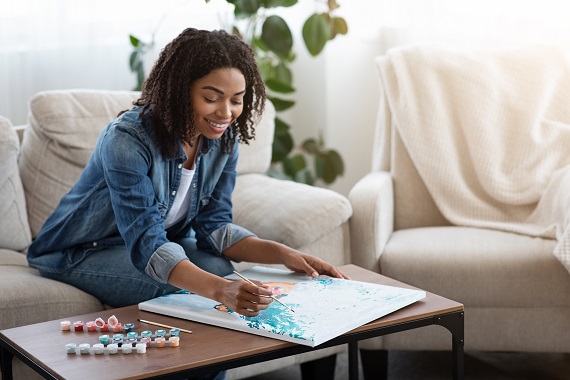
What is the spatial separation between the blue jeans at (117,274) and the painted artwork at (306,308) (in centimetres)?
17

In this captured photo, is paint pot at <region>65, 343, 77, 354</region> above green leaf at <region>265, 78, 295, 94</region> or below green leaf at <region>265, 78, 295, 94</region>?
below

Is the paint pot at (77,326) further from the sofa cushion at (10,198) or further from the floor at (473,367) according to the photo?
the floor at (473,367)

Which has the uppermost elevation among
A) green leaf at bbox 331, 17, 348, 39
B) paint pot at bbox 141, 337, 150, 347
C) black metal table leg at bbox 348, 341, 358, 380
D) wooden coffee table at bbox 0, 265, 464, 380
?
green leaf at bbox 331, 17, 348, 39

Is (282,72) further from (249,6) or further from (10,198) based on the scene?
(10,198)

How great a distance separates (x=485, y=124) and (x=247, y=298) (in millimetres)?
1309

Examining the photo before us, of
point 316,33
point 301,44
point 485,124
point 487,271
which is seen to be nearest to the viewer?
point 487,271

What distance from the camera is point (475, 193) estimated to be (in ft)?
8.12

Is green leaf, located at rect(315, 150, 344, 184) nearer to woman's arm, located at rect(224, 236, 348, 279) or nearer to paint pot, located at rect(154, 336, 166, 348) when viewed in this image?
woman's arm, located at rect(224, 236, 348, 279)

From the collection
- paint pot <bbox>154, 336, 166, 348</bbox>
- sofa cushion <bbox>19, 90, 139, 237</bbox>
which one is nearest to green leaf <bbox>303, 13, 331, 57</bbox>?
sofa cushion <bbox>19, 90, 139, 237</bbox>

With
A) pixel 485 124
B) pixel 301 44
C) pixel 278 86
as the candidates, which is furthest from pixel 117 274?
pixel 301 44

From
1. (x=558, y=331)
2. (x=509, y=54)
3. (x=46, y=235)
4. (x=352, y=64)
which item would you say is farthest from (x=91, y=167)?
(x=352, y=64)

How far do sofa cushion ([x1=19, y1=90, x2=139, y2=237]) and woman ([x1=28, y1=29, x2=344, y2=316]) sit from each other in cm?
33

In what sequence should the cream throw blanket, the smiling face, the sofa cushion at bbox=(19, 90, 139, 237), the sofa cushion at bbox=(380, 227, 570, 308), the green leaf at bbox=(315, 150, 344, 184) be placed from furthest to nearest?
the green leaf at bbox=(315, 150, 344, 184) → the cream throw blanket → the sofa cushion at bbox=(19, 90, 139, 237) → the sofa cushion at bbox=(380, 227, 570, 308) → the smiling face

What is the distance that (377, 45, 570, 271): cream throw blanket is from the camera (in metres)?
2.42
